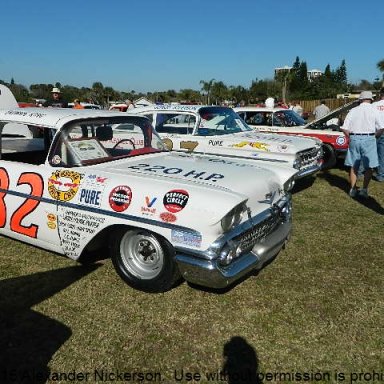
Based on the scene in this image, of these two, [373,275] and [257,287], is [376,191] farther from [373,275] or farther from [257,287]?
[257,287]

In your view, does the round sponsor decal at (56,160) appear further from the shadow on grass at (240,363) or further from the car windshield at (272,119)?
the car windshield at (272,119)

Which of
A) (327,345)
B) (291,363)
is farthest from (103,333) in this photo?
(327,345)

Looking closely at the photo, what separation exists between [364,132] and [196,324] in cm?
490

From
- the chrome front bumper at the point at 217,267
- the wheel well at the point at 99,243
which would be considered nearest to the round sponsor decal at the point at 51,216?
the wheel well at the point at 99,243

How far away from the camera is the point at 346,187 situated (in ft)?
25.6

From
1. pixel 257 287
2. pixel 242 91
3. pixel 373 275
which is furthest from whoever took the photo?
pixel 242 91

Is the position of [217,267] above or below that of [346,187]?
above

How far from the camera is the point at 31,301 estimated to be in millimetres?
3432

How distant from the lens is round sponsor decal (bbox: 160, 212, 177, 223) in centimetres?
309

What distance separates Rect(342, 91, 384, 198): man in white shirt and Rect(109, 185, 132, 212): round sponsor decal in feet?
15.7

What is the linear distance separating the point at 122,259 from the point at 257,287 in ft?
4.17

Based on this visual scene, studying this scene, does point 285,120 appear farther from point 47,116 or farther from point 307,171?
point 47,116

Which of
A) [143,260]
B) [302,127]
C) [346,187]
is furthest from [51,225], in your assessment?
[302,127]

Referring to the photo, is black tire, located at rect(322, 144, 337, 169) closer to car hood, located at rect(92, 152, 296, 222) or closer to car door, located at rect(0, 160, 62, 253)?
car hood, located at rect(92, 152, 296, 222)
